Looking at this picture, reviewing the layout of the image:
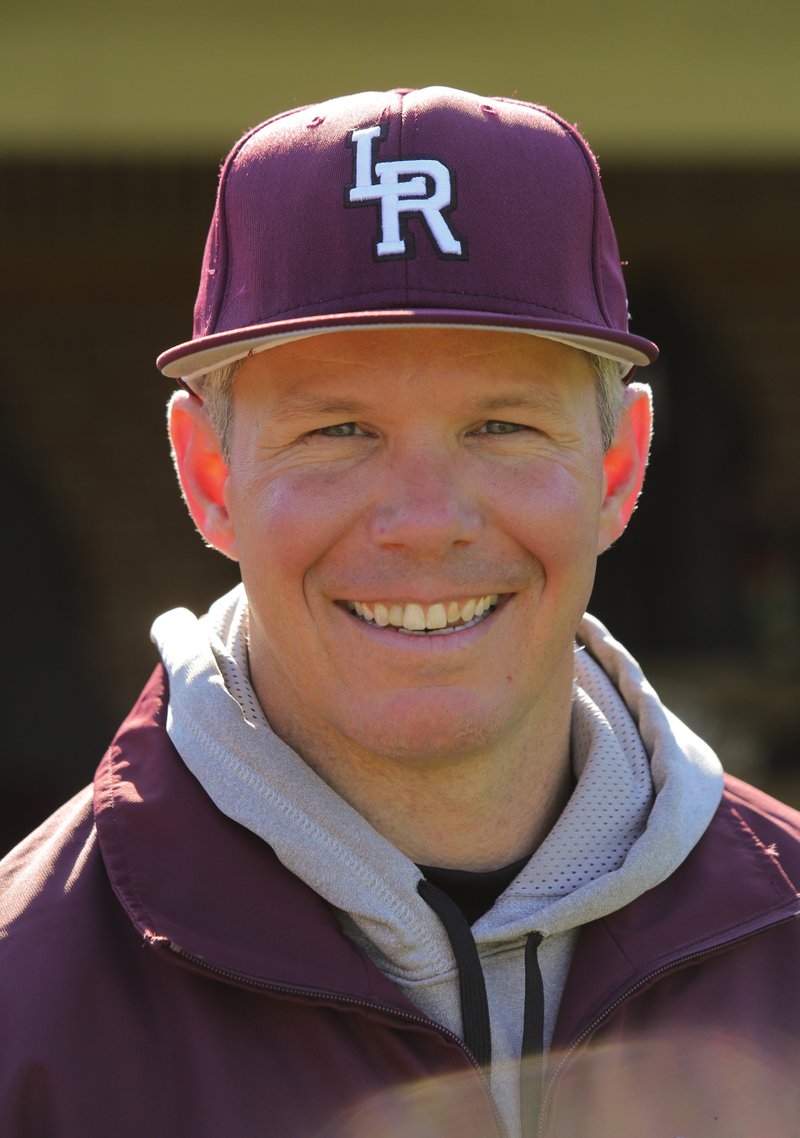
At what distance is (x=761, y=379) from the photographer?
710cm

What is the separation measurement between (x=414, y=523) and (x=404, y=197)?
0.38 m

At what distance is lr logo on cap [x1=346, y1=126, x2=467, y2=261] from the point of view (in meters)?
1.75

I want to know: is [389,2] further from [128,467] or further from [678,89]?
[128,467]

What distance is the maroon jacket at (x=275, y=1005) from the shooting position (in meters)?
1.65

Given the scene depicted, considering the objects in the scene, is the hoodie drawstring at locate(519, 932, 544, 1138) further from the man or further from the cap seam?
the cap seam

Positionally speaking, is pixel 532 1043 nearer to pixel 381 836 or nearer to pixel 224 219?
pixel 381 836

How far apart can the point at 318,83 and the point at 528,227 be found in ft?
9.59

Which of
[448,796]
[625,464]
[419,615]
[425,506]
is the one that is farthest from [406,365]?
[448,796]

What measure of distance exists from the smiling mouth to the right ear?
22 cm

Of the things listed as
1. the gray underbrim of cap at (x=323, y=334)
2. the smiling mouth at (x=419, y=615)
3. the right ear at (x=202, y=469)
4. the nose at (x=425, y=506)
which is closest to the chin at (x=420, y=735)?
the smiling mouth at (x=419, y=615)

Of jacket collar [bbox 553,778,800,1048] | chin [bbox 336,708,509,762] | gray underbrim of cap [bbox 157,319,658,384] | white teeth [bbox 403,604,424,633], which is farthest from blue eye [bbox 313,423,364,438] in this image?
jacket collar [bbox 553,778,800,1048]

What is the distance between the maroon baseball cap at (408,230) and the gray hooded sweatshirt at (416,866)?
412 millimetres

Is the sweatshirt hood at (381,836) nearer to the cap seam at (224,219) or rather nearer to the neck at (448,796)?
the neck at (448,796)

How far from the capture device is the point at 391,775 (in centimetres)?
192
